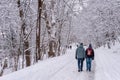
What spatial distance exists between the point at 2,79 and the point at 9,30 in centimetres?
1319

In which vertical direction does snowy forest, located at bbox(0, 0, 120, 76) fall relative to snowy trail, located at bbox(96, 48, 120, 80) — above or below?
above

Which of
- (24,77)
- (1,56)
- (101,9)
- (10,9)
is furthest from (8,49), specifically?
(101,9)

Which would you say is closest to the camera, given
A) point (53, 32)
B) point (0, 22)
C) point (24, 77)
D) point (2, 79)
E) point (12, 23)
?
point (2, 79)

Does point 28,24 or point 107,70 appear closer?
point 107,70

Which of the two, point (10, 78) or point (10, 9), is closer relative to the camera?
point (10, 78)

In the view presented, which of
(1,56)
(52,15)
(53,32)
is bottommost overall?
(1,56)

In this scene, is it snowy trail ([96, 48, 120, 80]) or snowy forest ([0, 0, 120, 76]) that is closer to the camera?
snowy trail ([96, 48, 120, 80])

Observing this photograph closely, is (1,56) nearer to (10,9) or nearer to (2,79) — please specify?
(10,9)

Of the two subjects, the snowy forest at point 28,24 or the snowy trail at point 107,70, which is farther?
the snowy forest at point 28,24

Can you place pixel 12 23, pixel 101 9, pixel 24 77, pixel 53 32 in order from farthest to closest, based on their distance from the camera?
1. pixel 101 9
2. pixel 53 32
3. pixel 12 23
4. pixel 24 77

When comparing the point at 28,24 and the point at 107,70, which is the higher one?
the point at 28,24

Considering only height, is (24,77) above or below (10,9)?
below

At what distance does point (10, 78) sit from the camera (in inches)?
408

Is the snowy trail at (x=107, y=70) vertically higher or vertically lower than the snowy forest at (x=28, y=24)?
lower
